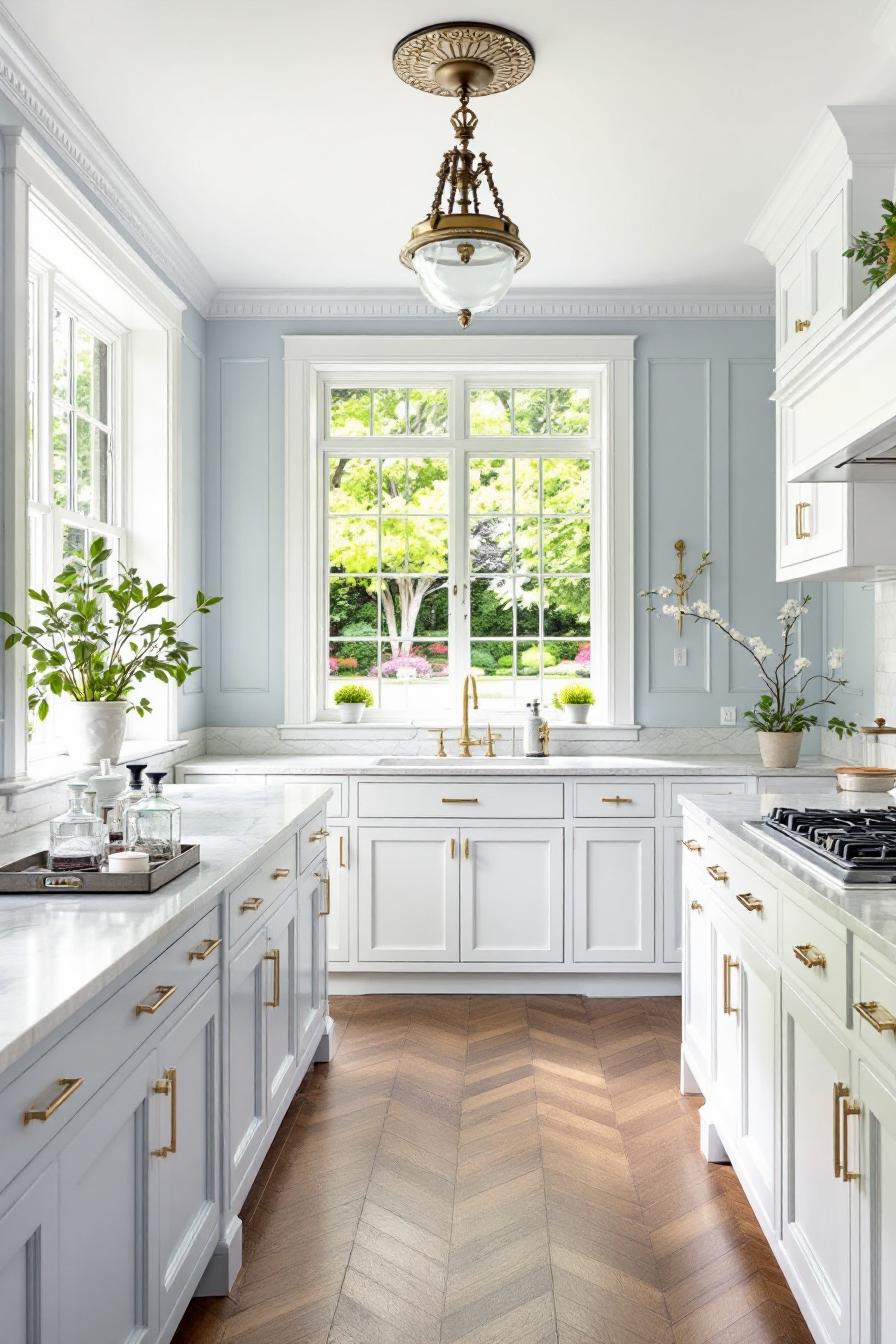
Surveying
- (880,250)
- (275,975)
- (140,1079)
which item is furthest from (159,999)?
(880,250)

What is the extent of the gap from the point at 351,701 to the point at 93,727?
1.81 m

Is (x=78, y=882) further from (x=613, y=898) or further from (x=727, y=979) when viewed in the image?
(x=613, y=898)

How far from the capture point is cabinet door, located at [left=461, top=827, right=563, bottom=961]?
14.2 ft

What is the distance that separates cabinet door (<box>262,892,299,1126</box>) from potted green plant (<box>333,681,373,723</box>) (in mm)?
1730

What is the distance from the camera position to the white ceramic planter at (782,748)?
14.2 feet

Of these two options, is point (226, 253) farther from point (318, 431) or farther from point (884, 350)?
point (884, 350)

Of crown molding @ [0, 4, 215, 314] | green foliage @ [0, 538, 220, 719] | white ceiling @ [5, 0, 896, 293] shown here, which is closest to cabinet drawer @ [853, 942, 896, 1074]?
green foliage @ [0, 538, 220, 719]

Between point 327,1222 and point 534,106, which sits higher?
point 534,106

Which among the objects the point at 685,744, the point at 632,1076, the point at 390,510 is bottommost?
the point at 632,1076

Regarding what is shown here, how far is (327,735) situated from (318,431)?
1.41 m

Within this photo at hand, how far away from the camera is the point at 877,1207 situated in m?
1.62

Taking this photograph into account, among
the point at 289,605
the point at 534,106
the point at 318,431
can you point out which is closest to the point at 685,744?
the point at 289,605

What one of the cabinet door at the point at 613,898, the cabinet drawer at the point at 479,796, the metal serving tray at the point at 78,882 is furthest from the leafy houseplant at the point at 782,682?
the metal serving tray at the point at 78,882

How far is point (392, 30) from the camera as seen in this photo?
9.05ft
